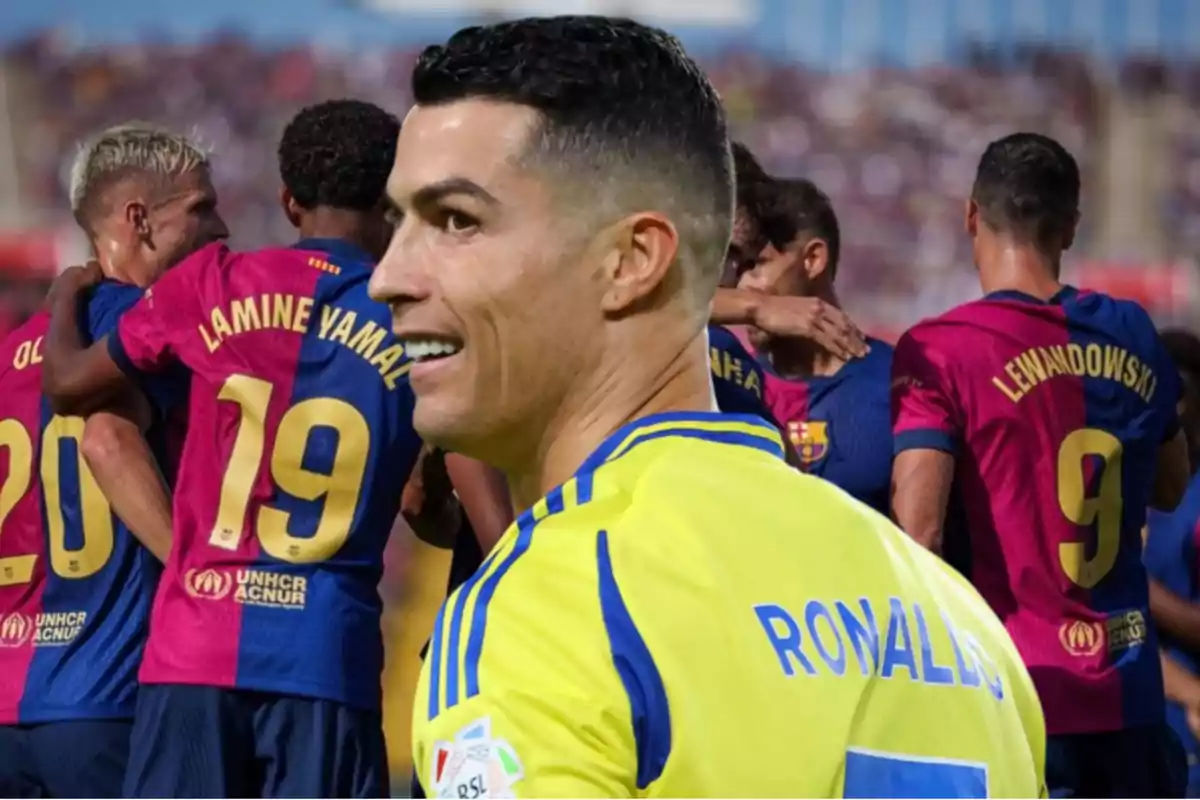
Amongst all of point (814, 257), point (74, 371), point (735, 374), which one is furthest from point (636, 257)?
point (814, 257)

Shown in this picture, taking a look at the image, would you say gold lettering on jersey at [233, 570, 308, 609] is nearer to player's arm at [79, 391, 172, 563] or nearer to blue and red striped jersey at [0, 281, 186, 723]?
player's arm at [79, 391, 172, 563]

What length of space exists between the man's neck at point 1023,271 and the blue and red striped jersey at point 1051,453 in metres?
0.04

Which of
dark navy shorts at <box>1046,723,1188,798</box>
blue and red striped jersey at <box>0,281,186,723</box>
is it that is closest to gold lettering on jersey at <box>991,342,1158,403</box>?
dark navy shorts at <box>1046,723,1188,798</box>

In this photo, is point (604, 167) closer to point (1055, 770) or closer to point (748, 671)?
point (748, 671)

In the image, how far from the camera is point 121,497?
4.26 m

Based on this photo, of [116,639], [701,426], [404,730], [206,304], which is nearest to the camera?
[701,426]

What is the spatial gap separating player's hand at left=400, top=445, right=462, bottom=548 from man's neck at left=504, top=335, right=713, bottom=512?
11.1 ft

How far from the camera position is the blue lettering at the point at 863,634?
50.8 inches

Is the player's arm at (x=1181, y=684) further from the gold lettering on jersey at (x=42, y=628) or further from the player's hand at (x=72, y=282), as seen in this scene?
the player's hand at (x=72, y=282)

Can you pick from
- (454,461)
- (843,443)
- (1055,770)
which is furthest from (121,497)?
(1055,770)

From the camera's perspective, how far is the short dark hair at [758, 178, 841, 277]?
17.0ft

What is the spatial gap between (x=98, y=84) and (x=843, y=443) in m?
13.7

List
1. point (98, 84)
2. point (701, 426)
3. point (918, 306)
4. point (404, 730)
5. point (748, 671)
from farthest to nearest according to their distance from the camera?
point (98, 84) < point (918, 306) < point (404, 730) < point (701, 426) < point (748, 671)

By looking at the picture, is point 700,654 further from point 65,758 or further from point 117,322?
point 65,758
